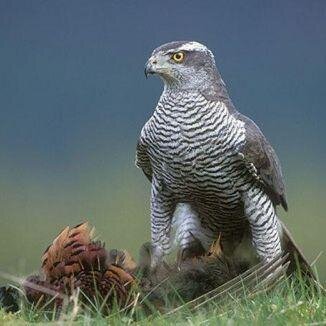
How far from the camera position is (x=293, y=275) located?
4.79 meters

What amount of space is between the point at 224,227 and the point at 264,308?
6.07 feet

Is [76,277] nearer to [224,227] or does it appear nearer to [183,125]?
[183,125]

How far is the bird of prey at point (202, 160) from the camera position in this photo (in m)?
4.51

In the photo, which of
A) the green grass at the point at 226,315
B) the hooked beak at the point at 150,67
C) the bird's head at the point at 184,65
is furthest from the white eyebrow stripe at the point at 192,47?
the green grass at the point at 226,315

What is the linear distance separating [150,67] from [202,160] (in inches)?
21.3

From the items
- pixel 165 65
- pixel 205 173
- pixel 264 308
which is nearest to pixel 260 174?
pixel 205 173

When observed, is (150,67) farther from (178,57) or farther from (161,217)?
(161,217)

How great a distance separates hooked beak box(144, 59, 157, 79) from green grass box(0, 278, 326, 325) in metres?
1.41

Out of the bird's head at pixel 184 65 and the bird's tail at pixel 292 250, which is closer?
the bird's head at pixel 184 65

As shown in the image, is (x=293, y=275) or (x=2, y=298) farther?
(x=293, y=275)

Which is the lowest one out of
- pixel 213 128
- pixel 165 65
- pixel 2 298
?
pixel 2 298

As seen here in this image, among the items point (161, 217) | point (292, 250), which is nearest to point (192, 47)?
point (161, 217)

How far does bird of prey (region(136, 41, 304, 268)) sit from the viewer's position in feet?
14.8

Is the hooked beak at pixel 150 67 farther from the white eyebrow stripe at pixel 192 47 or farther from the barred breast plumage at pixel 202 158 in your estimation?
the white eyebrow stripe at pixel 192 47
